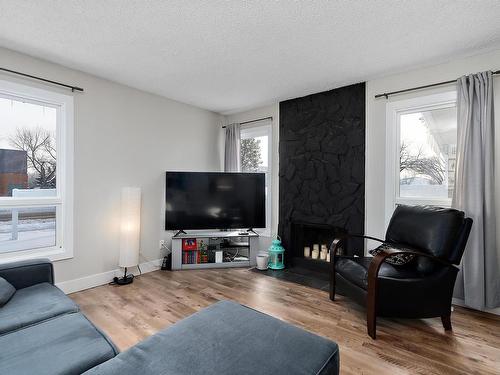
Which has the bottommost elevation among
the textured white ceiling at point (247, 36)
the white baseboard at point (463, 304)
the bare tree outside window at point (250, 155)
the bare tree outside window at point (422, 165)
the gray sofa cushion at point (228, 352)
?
the white baseboard at point (463, 304)

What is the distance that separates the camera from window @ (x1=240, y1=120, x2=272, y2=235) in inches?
166

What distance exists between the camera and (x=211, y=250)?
398 centimetres

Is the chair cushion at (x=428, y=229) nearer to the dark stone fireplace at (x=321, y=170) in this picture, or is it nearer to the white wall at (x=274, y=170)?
the dark stone fireplace at (x=321, y=170)

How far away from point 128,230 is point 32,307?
1.69 metres

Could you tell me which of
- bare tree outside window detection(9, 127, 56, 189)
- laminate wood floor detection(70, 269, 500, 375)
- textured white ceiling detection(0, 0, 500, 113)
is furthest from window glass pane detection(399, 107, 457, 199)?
bare tree outside window detection(9, 127, 56, 189)

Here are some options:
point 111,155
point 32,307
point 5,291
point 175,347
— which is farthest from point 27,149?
point 175,347

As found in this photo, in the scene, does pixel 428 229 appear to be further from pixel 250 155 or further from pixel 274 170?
pixel 250 155

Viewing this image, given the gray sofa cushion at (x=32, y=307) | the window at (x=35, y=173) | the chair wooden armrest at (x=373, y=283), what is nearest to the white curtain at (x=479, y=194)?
the chair wooden armrest at (x=373, y=283)

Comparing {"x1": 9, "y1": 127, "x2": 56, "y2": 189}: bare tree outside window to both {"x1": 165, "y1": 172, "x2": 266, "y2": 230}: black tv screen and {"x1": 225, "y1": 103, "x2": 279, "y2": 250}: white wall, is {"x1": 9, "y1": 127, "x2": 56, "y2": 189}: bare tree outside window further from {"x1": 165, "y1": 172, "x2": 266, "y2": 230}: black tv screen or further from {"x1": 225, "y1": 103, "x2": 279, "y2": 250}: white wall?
{"x1": 225, "y1": 103, "x2": 279, "y2": 250}: white wall

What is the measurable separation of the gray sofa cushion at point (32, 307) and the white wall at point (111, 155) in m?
1.28

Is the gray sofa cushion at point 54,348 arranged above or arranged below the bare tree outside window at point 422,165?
below

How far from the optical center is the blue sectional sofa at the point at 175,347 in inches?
40.5

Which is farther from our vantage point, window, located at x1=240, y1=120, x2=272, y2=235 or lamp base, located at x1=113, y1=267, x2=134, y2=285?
window, located at x1=240, y1=120, x2=272, y2=235

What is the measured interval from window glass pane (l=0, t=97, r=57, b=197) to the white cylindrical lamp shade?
0.74m
